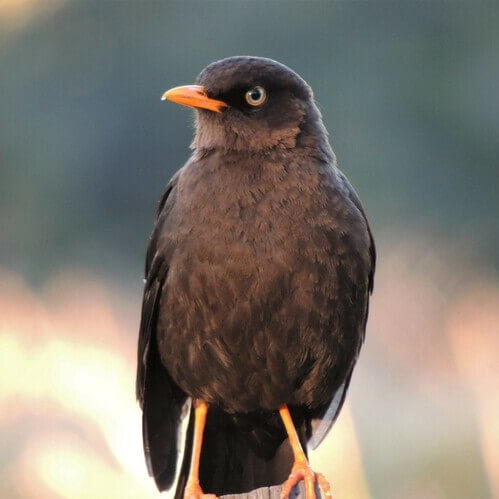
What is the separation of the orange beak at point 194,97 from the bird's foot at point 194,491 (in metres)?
1.85

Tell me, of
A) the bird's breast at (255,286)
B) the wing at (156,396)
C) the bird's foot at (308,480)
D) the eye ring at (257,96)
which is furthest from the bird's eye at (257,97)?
the bird's foot at (308,480)

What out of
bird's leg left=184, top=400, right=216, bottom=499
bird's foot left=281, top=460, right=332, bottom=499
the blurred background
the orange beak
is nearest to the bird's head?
the orange beak

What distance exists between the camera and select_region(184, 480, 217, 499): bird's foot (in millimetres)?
5371

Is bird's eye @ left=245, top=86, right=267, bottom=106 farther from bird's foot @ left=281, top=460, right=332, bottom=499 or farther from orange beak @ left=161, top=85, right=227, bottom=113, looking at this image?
bird's foot @ left=281, top=460, right=332, bottom=499

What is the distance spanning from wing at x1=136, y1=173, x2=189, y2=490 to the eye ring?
540mm

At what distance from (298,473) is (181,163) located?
8089 millimetres

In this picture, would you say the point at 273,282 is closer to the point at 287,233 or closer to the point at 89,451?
the point at 287,233

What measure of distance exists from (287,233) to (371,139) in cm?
890

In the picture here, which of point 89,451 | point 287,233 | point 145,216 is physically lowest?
point 89,451

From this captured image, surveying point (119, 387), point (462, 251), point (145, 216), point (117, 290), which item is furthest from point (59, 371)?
point (462, 251)

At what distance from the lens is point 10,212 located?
1398 centimetres

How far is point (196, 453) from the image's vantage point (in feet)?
18.7

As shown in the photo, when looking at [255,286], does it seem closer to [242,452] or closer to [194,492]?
[194,492]

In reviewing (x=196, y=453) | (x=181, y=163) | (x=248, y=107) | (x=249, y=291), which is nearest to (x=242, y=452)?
(x=196, y=453)
